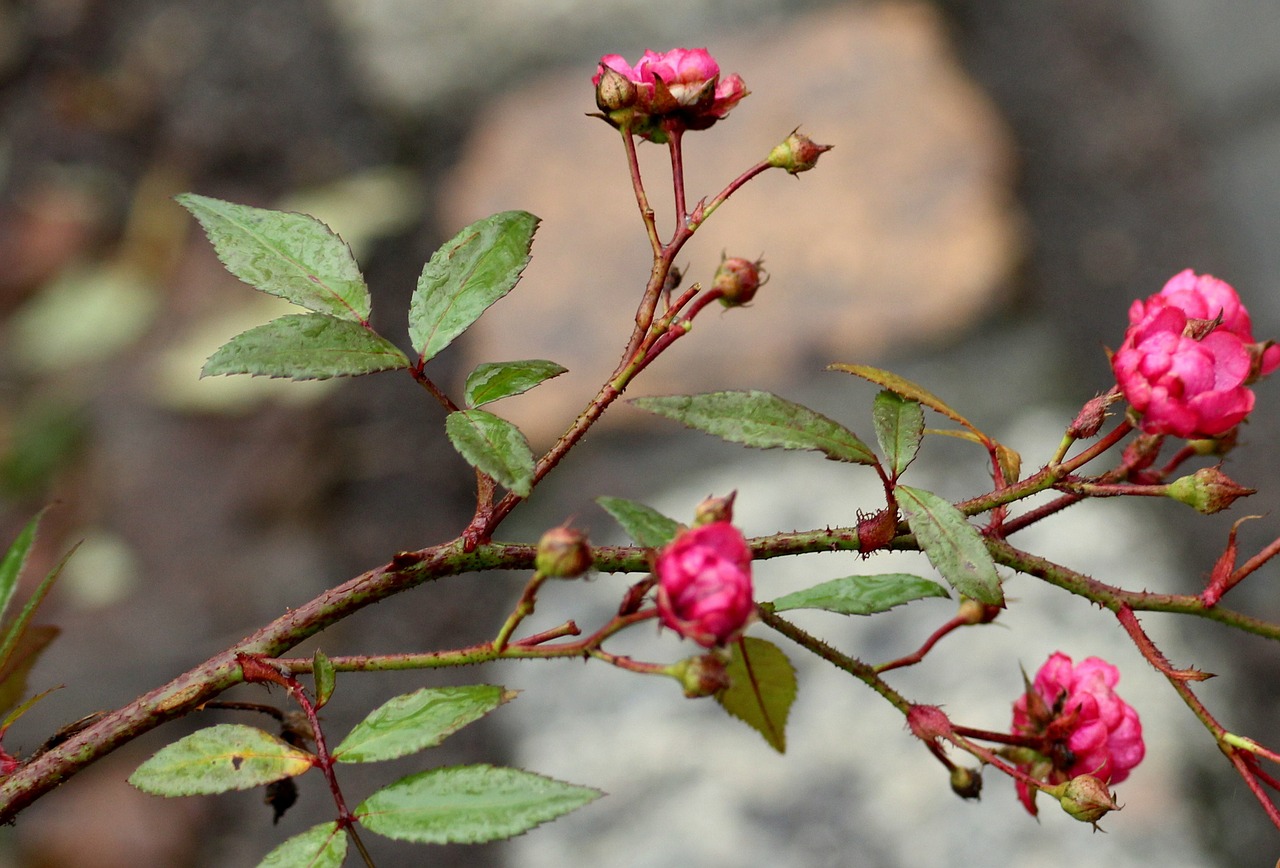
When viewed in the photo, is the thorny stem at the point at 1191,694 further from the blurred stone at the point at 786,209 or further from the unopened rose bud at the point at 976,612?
the blurred stone at the point at 786,209

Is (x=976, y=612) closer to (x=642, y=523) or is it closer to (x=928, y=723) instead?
(x=928, y=723)

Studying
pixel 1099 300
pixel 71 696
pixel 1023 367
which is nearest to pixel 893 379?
pixel 1023 367

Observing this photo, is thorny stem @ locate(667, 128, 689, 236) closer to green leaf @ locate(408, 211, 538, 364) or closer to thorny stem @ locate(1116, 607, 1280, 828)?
green leaf @ locate(408, 211, 538, 364)

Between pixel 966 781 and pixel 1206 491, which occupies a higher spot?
pixel 1206 491

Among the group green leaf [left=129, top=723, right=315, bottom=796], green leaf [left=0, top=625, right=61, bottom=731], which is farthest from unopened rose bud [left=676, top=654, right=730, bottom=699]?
green leaf [left=0, top=625, right=61, bottom=731]

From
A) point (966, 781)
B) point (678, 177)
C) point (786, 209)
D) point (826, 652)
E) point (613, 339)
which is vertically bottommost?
point (613, 339)

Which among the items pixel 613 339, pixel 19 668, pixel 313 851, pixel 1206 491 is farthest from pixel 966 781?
pixel 613 339
